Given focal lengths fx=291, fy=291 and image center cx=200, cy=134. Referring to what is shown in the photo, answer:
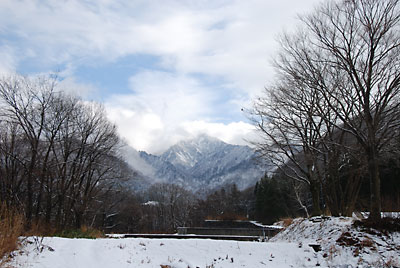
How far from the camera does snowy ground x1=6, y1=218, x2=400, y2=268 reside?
24.4 ft

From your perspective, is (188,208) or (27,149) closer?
(27,149)

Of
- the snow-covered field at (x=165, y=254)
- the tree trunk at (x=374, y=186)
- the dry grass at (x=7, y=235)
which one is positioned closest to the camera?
the dry grass at (x=7, y=235)

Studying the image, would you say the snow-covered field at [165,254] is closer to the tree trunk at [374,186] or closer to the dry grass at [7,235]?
the dry grass at [7,235]

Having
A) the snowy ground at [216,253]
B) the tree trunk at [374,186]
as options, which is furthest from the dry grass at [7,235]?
the tree trunk at [374,186]

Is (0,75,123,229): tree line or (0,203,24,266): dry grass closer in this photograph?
(0,203,24,266): dry grass

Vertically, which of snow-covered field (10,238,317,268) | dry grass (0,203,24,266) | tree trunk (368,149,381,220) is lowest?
snow-covered field (10,238,317,268)

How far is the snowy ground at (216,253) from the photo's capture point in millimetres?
7426

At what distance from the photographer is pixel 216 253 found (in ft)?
29.0

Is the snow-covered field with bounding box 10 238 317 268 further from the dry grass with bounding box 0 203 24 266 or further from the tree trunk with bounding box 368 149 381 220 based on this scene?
the tree trunk with bounding box 368 149 381 220

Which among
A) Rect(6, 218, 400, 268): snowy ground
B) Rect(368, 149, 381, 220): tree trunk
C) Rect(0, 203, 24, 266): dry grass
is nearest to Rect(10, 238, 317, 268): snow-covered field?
Rect(6, 218, 400, 268): snowy ground

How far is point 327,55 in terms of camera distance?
10766 millimetres

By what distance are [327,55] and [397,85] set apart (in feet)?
8.23

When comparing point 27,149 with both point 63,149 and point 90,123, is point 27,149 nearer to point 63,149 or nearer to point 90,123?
point 63,149

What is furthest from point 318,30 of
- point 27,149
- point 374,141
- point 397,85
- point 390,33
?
point 27,149
